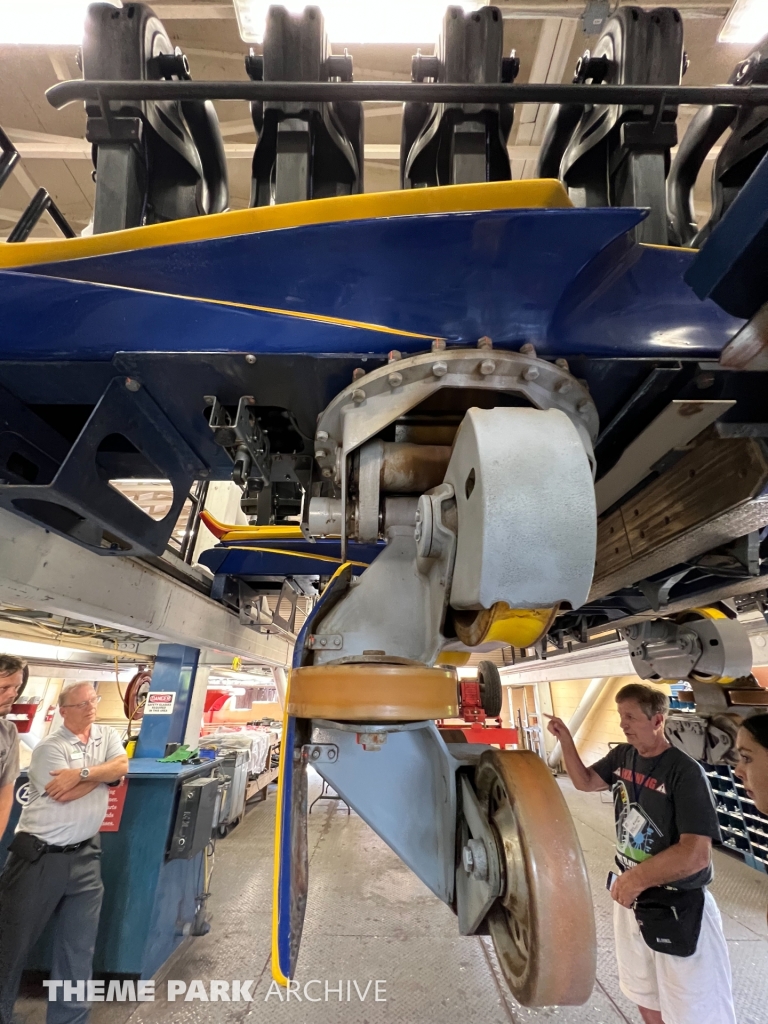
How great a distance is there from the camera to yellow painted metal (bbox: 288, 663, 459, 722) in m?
0.86

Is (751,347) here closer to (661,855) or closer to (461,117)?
(461,117)

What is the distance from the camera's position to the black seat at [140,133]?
1.12 m

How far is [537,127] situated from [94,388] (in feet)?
18.6

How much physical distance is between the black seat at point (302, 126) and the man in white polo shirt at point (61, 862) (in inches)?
121

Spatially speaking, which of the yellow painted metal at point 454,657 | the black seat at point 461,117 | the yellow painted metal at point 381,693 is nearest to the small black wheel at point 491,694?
the yellow painted metal at point 454,657

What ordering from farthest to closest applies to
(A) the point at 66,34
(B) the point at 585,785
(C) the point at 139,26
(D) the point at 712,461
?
(B) the point at 585,785, (A) the point at 66,34, (D) the point at 712,461, (C) the point at 139,26

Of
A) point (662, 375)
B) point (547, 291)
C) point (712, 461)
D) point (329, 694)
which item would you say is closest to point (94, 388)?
point (329, 694)

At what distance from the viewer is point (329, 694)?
0.88 m

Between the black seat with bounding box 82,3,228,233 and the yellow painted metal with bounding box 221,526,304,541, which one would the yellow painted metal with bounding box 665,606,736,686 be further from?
the black seat with bounding box 82,3,228,233

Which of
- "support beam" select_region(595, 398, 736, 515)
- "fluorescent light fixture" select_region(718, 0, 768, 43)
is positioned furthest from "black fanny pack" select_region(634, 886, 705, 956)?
"fluorescent light fixture" select_region(718, 0, 768, 43)

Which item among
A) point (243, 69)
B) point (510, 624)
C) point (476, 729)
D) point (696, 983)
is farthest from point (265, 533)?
point (243, 69)

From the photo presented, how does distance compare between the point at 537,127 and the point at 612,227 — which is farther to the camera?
the point at 537,127

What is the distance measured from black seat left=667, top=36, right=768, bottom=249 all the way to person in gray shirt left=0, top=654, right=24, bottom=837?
11.8 ft

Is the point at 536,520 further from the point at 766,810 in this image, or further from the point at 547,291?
the point at 766,810
